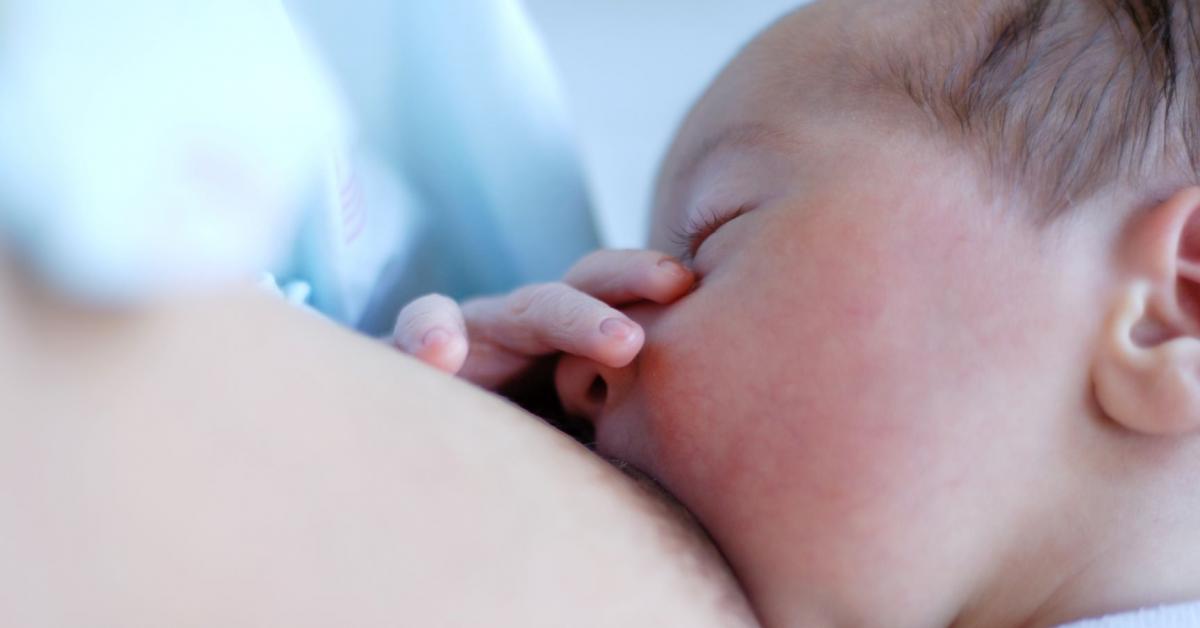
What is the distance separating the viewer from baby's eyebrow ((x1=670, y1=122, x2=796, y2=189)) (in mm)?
636

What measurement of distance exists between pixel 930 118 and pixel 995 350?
140 mm

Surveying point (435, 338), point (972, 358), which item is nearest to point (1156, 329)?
point (972, 358)

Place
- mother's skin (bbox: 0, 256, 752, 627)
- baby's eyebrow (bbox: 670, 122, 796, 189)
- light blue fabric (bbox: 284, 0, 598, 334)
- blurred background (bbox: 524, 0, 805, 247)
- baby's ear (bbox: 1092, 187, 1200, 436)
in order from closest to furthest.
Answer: mother's skin (bbox: 0, 256, 752, 627), baby's ear (bbox: 1092, 187, 1200, 436), baby's eyebrow (bbox: 670, 122, 796, 189), light blue fabric (bbox: 284, 0, 598, 334), blurred background (bbox: 524, 0, 805, 247)

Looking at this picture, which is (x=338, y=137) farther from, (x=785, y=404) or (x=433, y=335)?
(x=785, y=404)

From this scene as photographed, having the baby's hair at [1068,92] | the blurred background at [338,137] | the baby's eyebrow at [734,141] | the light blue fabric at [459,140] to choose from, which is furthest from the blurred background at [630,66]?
the baby's hair at [1068,92]

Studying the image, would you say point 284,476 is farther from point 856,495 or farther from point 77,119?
point 856,495

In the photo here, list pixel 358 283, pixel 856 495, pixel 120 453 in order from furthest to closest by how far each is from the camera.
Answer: pixel 358 283 < pixel 856 495 < pixel 120 453

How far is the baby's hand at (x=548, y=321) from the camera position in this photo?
0.58 m

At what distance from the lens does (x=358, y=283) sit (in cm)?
77

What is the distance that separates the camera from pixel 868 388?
54 centimetres

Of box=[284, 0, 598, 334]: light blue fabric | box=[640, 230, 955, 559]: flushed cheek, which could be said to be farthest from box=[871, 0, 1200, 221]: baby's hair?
box=[284, 0, 598, 334]: light blue fabric

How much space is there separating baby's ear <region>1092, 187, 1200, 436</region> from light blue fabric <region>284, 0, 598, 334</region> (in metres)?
0.46

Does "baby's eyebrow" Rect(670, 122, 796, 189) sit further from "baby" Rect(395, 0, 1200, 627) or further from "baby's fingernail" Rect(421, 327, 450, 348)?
"baby's fingernail" Rect(421, 327, 450, 348)

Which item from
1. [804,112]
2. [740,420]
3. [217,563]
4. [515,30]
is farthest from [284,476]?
[515,30]
